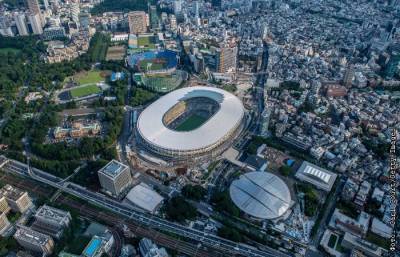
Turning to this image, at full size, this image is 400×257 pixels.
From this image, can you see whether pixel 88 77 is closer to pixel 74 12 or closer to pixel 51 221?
pixel 74 12

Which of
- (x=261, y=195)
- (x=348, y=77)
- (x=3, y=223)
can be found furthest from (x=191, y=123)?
(x=348, y=77)

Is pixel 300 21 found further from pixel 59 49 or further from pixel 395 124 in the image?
pixel 59 49

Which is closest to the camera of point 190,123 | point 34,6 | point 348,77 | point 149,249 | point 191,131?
point 149,249

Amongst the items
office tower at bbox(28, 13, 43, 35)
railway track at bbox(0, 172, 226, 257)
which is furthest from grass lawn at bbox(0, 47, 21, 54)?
railway track at bbox(0, 172, 226, 257)

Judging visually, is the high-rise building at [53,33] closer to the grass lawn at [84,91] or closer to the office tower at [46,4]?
the office tower at [46,4]

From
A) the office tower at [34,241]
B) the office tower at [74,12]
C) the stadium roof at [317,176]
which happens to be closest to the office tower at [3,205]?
the office tower at [34,241]

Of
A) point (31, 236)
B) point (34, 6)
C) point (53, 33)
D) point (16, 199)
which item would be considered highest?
point (34, 6)

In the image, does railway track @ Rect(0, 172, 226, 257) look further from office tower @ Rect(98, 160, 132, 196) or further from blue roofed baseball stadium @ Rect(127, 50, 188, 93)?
blue roofed baseball stadium @ Rect(127, 50, 188, 93)
